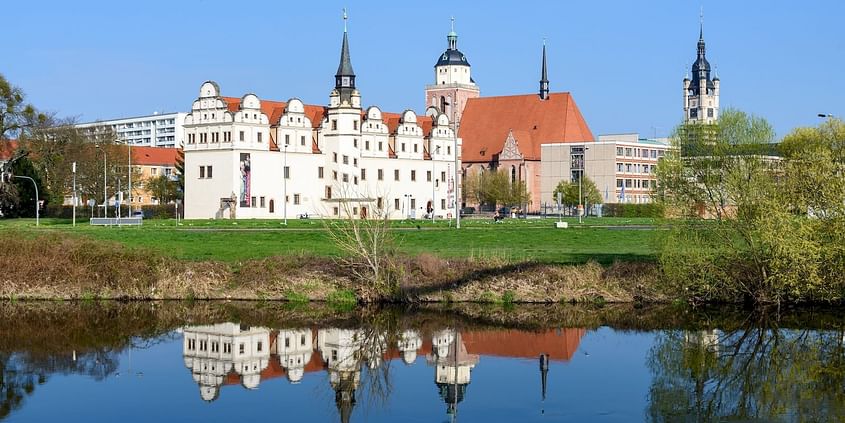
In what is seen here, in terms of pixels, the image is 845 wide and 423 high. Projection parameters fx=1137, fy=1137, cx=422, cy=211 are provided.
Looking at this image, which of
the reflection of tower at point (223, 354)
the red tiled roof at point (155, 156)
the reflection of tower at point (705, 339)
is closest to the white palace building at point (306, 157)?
the red tiled roof at point (155, 156)

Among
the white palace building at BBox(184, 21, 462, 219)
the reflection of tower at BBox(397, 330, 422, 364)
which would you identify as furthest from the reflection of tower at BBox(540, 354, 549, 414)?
the white palace building at BBox(184, 21, 462, 219)

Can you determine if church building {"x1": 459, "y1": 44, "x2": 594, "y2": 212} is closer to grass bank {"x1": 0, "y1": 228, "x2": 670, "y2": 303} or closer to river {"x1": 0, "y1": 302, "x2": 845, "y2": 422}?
grass bank {"x1": 0, "y1": 228, "x2": 670, "y2": 303}

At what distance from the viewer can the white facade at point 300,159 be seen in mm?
92812

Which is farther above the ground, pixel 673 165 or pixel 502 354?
pixel 673 165

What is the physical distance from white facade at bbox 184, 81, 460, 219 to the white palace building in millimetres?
83

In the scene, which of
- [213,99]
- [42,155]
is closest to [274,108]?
[213,99]

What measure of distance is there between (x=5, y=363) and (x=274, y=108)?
74530 mm

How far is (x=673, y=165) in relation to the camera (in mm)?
37906

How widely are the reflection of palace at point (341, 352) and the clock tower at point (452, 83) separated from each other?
108 m

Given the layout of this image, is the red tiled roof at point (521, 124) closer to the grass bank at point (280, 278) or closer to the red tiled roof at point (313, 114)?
the red tiled roof at point (313, 114)

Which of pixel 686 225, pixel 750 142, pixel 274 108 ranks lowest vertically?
pixel 686 225

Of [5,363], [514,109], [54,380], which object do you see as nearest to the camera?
[54,380]

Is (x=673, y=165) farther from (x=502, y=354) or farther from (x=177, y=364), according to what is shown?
(x=177, y=364)

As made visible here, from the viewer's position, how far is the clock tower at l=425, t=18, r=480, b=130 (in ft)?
456
